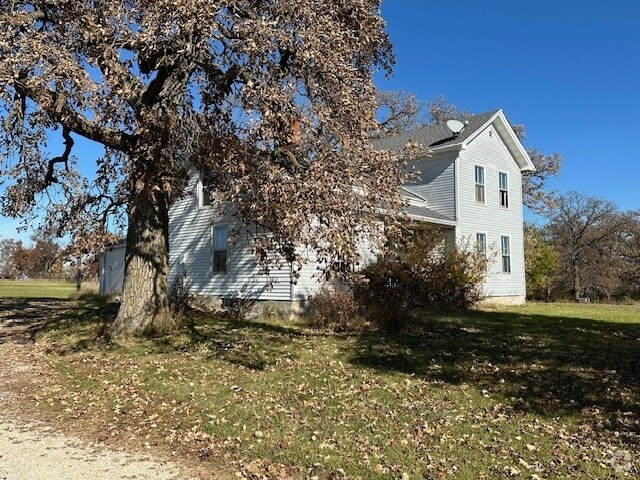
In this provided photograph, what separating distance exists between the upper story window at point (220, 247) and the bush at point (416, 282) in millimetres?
5358

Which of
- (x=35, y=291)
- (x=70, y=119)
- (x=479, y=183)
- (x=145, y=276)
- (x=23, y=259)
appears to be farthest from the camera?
(x=23, y=259)

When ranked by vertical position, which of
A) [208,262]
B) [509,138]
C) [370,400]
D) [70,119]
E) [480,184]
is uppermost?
[509,138]

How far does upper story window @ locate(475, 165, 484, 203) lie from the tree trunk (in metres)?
14.1

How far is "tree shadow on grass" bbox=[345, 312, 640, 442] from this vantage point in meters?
6.94

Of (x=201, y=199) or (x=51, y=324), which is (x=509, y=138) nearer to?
(x=201, y=199)

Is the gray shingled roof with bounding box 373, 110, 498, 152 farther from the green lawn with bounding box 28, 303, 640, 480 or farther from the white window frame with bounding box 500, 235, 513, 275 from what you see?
the green lawn with bounding box 28, 303, 640, 480

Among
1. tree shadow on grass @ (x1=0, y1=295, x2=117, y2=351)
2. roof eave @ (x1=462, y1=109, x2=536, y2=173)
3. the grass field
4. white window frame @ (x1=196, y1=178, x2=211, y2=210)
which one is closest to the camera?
tree shadow on grass @ (x1=0, y1=295, x2=117, y2=351)

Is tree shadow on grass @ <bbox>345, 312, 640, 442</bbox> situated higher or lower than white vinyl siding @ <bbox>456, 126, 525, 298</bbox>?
lower

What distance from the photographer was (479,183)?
2255cm

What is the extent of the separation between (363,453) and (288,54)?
656 cm

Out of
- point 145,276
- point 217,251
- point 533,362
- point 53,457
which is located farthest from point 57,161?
point 533,362

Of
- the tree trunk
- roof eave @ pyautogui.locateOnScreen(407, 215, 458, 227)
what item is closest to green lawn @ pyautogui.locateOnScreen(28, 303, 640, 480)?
the tree trunk

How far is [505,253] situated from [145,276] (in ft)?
54.1

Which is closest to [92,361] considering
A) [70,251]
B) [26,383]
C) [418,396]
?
[26,383]
